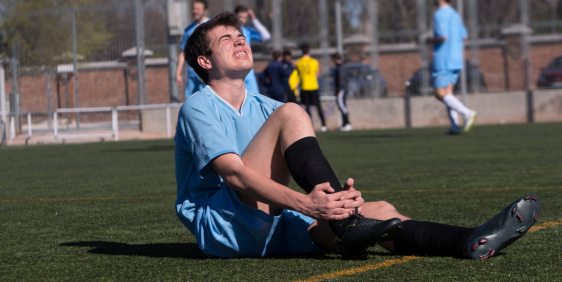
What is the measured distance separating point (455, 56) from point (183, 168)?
894cm

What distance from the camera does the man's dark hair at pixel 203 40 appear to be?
9.85ft

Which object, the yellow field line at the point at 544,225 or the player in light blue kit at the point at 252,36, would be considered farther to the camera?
the player in light blue kit at the point at 252,36

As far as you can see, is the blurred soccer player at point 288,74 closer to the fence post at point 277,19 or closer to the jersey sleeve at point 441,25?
the fence post at point 277,19

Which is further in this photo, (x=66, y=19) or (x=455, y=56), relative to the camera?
(x=66, y=19)

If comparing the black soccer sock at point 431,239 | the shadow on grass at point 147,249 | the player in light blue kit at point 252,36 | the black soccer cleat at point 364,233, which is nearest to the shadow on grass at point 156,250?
the shadow on grass at point 147,249

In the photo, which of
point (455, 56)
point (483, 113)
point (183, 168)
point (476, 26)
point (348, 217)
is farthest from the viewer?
point (476, 26)

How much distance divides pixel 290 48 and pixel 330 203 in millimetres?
18595

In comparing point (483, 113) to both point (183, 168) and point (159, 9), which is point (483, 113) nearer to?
point (159, 9)

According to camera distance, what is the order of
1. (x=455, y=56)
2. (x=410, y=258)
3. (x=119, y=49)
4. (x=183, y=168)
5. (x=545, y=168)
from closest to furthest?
(x=410, y=258)
(x=183, y=168)
(x=545, y=168)
(x=455, y=56)
(x=119, y=49)

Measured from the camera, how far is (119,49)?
18094 millimetres

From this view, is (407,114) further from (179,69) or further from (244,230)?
(244,230)

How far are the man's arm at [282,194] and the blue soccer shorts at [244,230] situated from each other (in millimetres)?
137

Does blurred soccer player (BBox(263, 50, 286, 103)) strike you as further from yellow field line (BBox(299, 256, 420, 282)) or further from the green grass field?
yellow field line (BBox(299, 256, 420, 282))

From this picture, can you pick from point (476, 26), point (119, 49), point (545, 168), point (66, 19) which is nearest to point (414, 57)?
point (476, 26)
